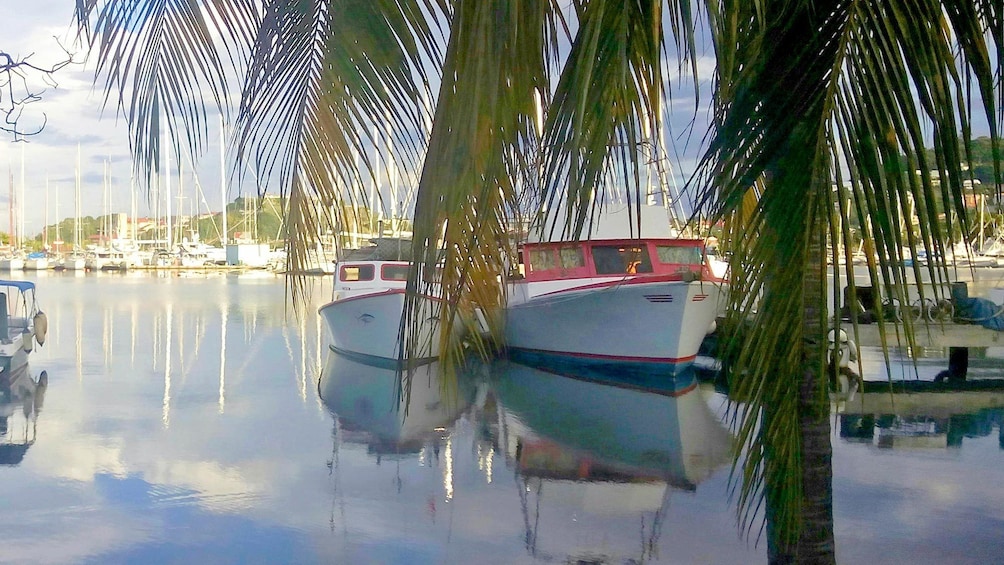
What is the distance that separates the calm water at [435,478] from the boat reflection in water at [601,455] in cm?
3

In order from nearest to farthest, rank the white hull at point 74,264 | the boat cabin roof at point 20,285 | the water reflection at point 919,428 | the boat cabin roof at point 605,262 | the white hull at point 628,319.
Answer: the water reflection at point 919,428, the white hull at point 628,319, the boat cabin roof at point 20,285, the boat cabin roof at point 605,262, the white hull at point 74,264

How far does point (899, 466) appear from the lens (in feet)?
29.1

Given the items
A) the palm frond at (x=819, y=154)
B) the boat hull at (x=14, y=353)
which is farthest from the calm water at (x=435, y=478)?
the palm frond at (x=819, y=154)

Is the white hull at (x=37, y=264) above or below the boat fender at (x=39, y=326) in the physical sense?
below

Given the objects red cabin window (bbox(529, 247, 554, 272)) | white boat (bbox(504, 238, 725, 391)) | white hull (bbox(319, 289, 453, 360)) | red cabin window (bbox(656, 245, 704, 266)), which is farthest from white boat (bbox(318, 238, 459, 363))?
red cabin window (bbox(656, 245, 704, 266))

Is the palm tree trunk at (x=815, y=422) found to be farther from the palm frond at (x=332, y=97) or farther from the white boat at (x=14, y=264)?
the white boat at (x=14, y=264)

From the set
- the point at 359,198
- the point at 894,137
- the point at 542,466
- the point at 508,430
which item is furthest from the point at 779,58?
the point at 508,430

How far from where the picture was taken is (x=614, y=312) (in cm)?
1667

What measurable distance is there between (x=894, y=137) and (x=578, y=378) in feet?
48.0

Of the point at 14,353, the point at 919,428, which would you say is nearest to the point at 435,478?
the point at 919,428

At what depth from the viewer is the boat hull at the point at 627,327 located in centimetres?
1620

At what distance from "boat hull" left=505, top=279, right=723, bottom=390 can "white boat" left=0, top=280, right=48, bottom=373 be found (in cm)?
818

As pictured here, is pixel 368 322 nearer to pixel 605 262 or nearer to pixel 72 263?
pixel 605 262

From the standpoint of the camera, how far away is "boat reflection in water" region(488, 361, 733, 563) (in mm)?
6559
